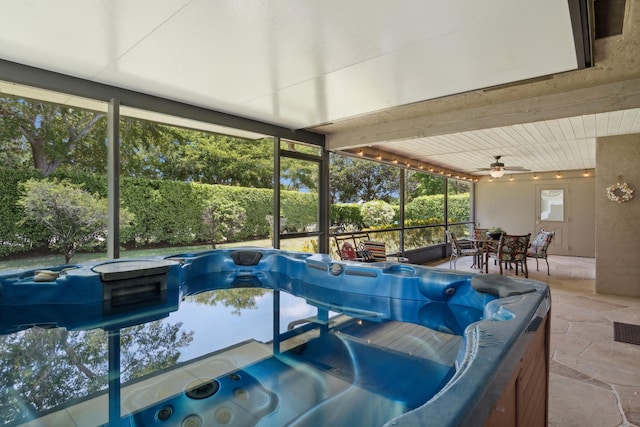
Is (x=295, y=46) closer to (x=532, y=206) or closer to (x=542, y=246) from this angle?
(x=542, y=246)

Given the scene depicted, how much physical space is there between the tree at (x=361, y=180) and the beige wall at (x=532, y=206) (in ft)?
10.2

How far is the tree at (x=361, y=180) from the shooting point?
8.99 metres

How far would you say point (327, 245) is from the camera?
5.81 metres

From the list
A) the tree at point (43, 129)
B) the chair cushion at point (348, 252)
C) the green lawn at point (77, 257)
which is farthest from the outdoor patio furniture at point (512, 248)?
the tree at point (43, 129)

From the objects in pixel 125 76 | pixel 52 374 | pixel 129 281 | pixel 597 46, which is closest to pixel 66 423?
pixel 52 374

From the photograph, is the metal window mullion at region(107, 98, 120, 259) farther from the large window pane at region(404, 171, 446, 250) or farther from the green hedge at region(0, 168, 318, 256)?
the large window pane at region(404, 171, 446, 250)

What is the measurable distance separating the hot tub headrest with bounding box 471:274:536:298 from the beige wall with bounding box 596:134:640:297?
11.4ft

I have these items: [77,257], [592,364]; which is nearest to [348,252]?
[592,364]

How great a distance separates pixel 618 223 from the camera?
4684mm

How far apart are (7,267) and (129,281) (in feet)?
12.5

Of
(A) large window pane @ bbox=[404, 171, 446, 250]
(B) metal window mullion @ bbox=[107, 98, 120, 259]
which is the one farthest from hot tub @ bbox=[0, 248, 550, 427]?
(A) large window pane @ bbox=[404, 171, 446, 250]

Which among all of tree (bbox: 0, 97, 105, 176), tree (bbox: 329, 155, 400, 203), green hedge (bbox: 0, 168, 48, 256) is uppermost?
tree (bbox: 0, 97, 105, 176)

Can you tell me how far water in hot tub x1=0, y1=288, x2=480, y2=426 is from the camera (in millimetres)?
1544

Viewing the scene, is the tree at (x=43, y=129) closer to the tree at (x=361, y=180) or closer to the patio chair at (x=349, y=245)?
the patio chair at (x=349, y=245)
